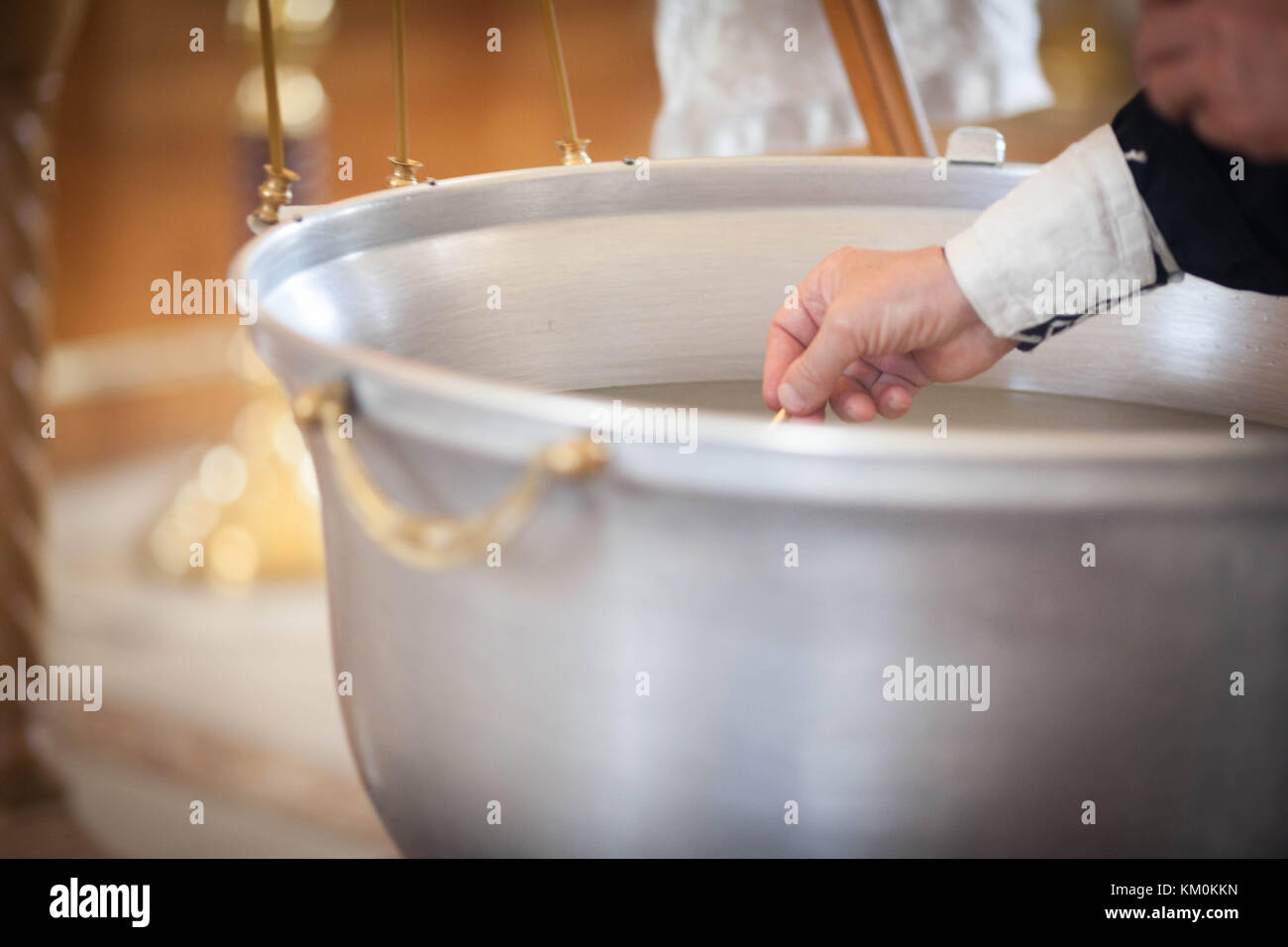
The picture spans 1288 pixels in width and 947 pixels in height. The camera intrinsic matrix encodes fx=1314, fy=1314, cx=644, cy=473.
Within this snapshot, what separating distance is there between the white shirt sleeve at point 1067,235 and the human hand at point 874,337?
0.06 ft

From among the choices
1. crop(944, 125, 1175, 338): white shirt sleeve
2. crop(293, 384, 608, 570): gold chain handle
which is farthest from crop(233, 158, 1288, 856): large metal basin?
crop(944, 125, 1175, 338): white shirt sleeve

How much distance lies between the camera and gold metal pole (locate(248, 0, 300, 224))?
1.64 feet

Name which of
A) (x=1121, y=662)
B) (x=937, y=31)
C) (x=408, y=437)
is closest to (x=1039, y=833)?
(x=1121, y=662)

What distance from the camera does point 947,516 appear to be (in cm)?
29

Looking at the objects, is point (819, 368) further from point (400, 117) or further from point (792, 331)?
point (400, 117)

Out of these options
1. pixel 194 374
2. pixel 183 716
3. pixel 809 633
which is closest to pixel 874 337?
pixel 809 633

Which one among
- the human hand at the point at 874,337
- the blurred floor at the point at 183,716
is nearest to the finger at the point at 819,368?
the human hand at the point at 874,337

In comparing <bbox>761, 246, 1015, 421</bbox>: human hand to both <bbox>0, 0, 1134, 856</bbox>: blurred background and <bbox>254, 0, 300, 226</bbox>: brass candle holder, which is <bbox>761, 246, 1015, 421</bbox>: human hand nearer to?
<bbox>254, 0, 300, 226</bbox>: brass candle holder

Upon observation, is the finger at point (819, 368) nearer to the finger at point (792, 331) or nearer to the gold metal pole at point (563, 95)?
the finger at point (792, 331)

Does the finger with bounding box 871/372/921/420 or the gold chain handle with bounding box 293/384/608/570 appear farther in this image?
the finger with bounding box 871/372/921/420

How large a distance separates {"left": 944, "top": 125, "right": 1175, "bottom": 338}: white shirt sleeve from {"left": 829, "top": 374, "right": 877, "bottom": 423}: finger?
0.31ft

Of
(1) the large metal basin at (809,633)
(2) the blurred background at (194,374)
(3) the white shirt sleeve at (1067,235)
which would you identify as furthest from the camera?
(2) the blurred background at (194,374)

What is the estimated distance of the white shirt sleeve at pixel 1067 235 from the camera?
0.41m
